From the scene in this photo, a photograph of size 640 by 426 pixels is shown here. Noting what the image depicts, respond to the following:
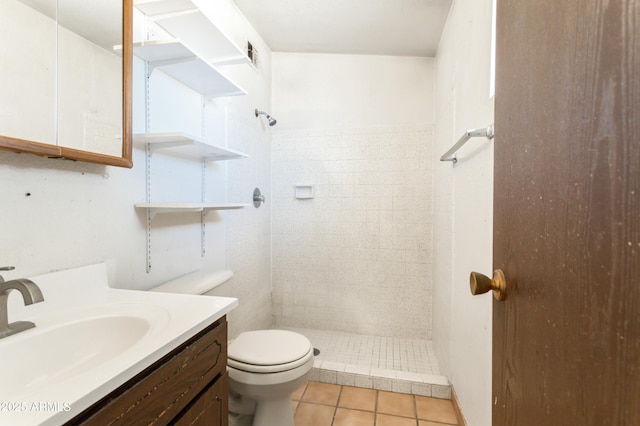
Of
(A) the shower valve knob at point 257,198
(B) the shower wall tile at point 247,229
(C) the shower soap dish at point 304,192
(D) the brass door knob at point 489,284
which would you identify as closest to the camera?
(D) the brass door knob at point 489,284

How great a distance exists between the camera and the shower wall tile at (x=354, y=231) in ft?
7.99

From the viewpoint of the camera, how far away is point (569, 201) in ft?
1.34

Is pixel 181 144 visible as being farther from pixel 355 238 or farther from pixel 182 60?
pixel 355 238

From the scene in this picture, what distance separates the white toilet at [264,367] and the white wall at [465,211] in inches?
29.9

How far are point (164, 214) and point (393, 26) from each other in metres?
1.91

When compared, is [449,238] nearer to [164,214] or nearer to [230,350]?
[230,350]

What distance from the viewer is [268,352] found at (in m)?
1.40

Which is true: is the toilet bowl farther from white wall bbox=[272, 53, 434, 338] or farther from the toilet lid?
white wall bbox=[272, 53, 434, 338]

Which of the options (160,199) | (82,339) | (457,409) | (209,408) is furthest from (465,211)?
Answer: (82,339)

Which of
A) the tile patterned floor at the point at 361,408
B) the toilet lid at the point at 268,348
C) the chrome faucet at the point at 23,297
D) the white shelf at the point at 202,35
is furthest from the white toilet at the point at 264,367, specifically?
the white shelf at the point at 202,35

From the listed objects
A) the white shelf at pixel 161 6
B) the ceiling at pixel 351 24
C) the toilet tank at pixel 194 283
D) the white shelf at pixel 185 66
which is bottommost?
the toilet tank at pixel 194 283

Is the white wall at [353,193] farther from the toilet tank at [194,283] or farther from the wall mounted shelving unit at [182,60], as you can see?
the toilet tank at [194,283]

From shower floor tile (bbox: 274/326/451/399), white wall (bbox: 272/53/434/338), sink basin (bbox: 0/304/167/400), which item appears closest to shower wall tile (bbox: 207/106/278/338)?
white wall (bbox: 272/53/434/338)

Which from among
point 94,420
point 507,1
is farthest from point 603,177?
point 94,420
